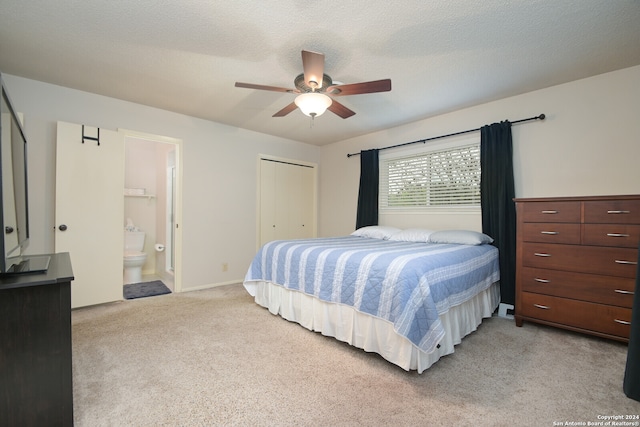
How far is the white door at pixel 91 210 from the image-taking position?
117 inches

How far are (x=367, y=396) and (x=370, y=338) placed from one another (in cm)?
47

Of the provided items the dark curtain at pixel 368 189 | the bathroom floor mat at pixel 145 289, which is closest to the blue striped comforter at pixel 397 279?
the dark curtain at pixel 368 189

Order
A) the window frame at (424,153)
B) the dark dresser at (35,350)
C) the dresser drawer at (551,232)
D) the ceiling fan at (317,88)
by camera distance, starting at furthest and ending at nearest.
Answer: the window frame at (424,153)
the dresser drawer at (551,232)
the ceiling fan at (317,88)
the dark dresser at (35,350)

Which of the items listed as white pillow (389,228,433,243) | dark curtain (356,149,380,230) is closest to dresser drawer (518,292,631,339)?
white pillow (389,228,433,243)

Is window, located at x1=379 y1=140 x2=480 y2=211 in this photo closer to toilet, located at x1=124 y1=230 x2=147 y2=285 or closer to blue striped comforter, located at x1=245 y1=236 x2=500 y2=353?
blue striped comforter, located at x1=245 y1=236 x2=500 y2=353

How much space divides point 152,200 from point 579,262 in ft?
19.2

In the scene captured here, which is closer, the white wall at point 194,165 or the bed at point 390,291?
the bed at point 390,291

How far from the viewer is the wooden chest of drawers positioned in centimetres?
220

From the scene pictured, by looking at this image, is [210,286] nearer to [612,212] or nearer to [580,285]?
[580,285]

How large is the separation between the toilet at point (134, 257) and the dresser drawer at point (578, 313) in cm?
489

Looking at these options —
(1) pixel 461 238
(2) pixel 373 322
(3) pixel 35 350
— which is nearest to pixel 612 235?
(1) pixel 461 238

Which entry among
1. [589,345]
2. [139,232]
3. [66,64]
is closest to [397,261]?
[589,345]

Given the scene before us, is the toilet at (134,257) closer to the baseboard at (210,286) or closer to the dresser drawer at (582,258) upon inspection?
the baseboard at (210,286)

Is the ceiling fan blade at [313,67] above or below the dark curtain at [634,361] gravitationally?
above
